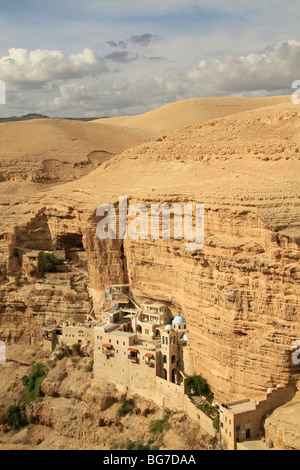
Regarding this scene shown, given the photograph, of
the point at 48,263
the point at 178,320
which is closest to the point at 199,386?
the point at 178,320

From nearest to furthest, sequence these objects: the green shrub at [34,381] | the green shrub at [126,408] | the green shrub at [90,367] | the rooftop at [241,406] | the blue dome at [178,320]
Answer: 1. the rooftop at [241,406]
2. the green shrub at [126,408]
3. the blue dome at [178,320]
4. the green shrub at [90,367]
5. the green shrub at [34,381]

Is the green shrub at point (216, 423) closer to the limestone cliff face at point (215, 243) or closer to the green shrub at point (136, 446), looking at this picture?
the limestone cliff face at point (215, 243)

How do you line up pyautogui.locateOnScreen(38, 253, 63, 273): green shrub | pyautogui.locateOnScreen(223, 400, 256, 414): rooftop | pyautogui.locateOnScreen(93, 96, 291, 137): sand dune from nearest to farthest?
pyautogui.locateOnScreen(223, 400, 256, 414): rooftop < pyautogui.locateOnScreen(38, 253, 63, 273): green shrub < pyautogui.locateOnScreen(93, 96, 291, 137): sand dune

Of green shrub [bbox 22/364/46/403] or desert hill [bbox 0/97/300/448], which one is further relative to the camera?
green shrub [bbox 22/364/46/403]

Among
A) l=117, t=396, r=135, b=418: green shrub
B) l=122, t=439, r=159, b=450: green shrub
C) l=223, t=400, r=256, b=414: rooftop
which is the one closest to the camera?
l=223, t=400, r=256, b=414: rooftop

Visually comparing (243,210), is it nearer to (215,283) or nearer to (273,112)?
(215,283)

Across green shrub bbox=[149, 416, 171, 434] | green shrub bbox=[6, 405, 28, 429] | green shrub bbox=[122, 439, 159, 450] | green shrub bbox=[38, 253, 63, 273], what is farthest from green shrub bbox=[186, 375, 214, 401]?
green shrub bbox=[38, 253, 63, 273]

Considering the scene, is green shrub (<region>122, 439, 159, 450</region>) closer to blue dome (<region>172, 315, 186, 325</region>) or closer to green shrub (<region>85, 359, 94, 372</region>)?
green shrub (<region>85, 359, 94, 372</region>)

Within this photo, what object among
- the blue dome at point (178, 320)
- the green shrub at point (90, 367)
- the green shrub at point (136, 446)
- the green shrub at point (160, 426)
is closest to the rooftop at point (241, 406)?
the green shrub at point (160, 426)

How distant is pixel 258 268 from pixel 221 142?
37.2 feet

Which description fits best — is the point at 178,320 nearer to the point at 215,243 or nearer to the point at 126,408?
the point at 126,408

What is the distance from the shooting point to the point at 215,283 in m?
22.5

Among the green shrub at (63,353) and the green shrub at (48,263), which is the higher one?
the green shrub at (48,263)
